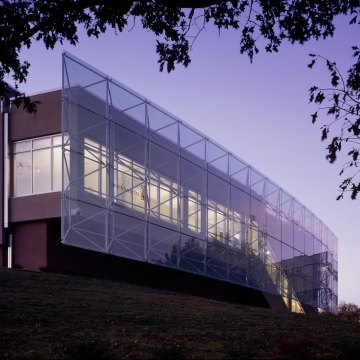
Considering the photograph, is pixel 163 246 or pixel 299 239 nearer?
pixel 163 246

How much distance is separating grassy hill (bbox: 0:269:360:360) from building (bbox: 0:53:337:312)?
5053 millimetres

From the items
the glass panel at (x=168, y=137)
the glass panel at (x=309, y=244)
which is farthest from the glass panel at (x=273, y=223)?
the glass panel at (x=168, y=137)

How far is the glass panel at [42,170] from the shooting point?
27.0 metres

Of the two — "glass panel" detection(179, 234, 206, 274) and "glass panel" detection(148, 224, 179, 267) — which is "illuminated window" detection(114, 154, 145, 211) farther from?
"glass panel" detection(179, 234, 206, 274)

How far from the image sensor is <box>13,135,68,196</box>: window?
26953 millimetres

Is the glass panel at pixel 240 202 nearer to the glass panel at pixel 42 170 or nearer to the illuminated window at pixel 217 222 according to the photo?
the illuminated window at pixel 217 222

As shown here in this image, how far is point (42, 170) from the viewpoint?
1073 inches

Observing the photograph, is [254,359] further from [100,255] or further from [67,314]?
[100,255]

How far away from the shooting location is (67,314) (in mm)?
16016

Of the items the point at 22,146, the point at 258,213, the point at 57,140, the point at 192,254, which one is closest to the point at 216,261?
the point at 192,254

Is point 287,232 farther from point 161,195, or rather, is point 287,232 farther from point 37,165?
point 37,165

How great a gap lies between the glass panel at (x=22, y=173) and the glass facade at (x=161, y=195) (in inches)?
92.5

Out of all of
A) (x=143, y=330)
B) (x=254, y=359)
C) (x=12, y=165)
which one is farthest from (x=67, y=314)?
(x=12, y=165)

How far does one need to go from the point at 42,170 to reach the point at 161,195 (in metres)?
6.61
